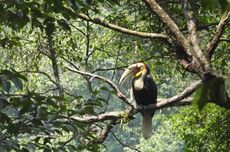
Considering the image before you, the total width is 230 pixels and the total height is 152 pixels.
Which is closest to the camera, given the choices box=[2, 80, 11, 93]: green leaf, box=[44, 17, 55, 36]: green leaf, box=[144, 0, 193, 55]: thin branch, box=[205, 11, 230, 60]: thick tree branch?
box=[2, 80, 11, 93]: green leaf

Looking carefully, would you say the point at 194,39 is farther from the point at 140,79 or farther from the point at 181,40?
the point at 140,79

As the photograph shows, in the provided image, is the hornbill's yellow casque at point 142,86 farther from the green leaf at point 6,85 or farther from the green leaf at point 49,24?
the green leaf at point 6,85

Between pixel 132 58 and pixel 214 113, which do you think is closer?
pixel 214 113

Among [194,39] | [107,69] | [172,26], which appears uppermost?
[172,26]

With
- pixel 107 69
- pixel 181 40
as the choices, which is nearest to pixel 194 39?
pixel 181 40

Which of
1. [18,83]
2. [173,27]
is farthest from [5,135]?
[173,27]

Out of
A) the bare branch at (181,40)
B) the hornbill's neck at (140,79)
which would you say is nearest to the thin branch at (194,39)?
the bare branch at (181,40)

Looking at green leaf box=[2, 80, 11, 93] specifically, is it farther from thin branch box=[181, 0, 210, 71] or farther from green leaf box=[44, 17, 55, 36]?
thin branch box=[181, 0, 210, 71]

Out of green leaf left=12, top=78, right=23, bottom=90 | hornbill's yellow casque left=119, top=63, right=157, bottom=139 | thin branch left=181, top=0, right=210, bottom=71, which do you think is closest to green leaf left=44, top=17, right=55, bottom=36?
green leaf left=12, top=78, right=23, bottom=90

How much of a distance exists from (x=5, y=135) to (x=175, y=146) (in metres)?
16.3

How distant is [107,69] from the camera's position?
17.0ft

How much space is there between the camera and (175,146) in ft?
59.2

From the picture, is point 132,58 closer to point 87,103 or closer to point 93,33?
point 93,33

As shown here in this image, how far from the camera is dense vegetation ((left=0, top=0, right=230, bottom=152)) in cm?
212
